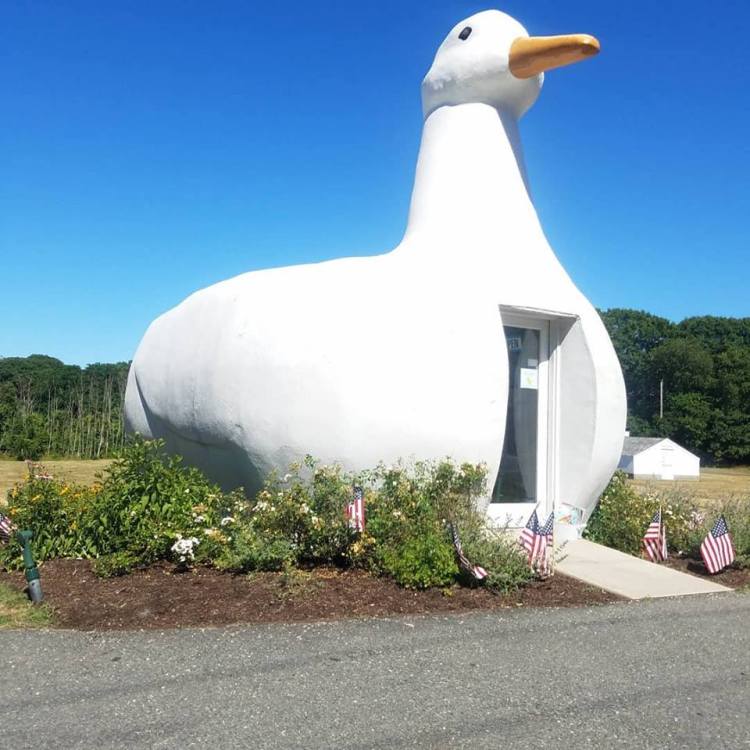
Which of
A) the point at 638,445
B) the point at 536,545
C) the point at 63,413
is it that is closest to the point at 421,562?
the point at 536,545

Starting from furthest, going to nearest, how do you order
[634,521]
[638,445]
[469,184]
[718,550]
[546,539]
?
1. [638,445]
2. [469,184]
3. [634,521]
4. [718,550]
5. [546,539]

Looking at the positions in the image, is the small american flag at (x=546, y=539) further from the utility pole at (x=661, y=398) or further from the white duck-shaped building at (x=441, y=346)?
the utility pole at (x=661, y=398)

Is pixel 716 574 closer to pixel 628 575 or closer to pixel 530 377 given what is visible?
pixel 628 575

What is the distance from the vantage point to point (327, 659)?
4.61 metres

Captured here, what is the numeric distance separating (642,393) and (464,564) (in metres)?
49.3

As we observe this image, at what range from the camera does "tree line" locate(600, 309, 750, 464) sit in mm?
44719

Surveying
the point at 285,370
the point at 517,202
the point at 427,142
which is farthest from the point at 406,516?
the point at 427,142

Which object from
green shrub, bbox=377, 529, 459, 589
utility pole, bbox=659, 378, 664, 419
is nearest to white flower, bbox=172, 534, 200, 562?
green shrub, bbox=377, 529, 459, 589

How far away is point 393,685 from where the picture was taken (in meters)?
4.19

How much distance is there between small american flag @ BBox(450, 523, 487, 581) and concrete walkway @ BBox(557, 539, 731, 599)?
1.14 m

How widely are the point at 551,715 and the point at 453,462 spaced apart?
11.3 feet

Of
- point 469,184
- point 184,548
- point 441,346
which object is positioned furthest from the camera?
point 469,184

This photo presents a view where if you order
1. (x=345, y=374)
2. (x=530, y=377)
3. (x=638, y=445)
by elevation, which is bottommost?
(x=638, y=445)

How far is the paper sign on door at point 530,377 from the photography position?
869 centimetres
